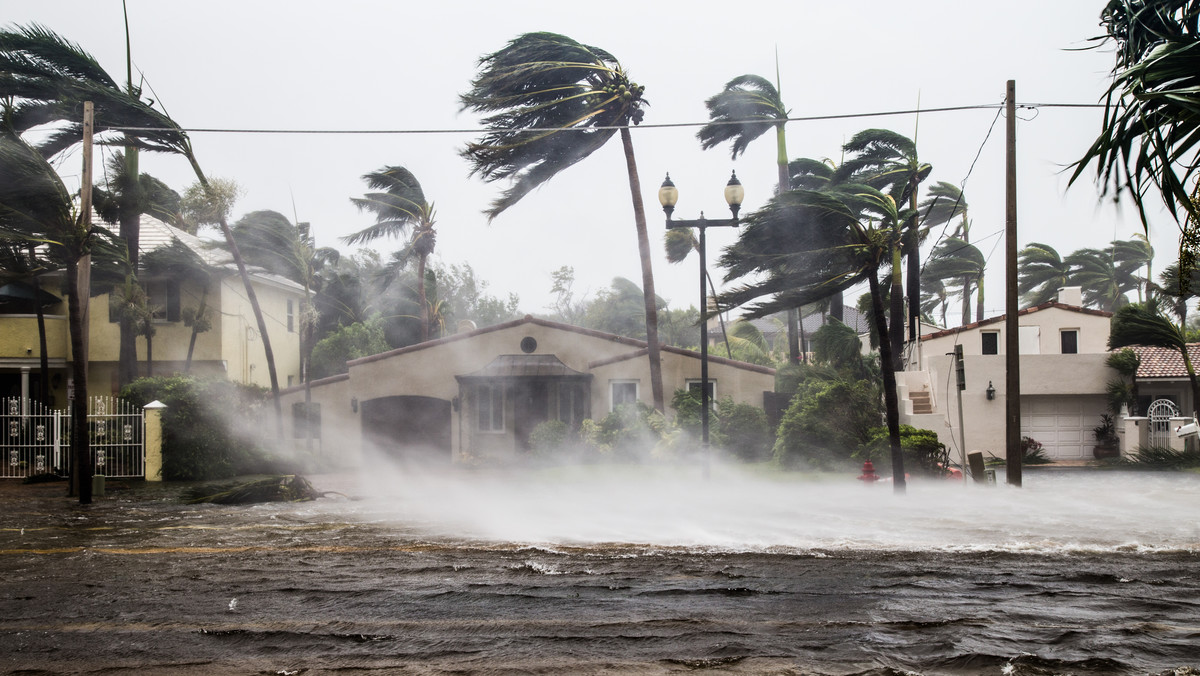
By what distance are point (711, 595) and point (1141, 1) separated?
6.19 meters

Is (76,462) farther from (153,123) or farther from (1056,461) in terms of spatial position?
(1056,461)

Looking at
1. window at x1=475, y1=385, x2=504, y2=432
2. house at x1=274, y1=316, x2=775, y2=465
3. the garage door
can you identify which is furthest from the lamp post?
the garage door

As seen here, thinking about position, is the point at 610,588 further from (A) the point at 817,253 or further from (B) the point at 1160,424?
(B) the point at 1160,424

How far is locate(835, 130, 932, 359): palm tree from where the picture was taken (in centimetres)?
2653

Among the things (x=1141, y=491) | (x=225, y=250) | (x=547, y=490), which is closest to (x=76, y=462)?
(x=547, y=490)

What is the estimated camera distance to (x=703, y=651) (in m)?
6.23

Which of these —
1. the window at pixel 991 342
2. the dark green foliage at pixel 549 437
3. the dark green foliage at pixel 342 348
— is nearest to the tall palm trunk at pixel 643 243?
the dark green foliage at pixel 549 437

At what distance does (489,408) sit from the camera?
25344mm

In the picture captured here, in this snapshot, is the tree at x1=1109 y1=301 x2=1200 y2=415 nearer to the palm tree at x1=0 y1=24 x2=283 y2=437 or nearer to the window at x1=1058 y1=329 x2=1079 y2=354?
the window at x1=1058 y1=329 x2=1079 y2=354

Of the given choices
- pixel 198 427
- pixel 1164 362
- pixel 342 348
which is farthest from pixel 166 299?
pixel 1164 362

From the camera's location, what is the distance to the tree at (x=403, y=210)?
36.4m

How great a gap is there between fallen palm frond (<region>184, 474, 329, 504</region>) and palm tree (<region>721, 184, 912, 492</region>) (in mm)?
9542

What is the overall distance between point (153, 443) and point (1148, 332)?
2630 cm

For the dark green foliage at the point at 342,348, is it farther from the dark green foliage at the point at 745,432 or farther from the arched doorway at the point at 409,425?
the dark green foliage at the point at 745,432
